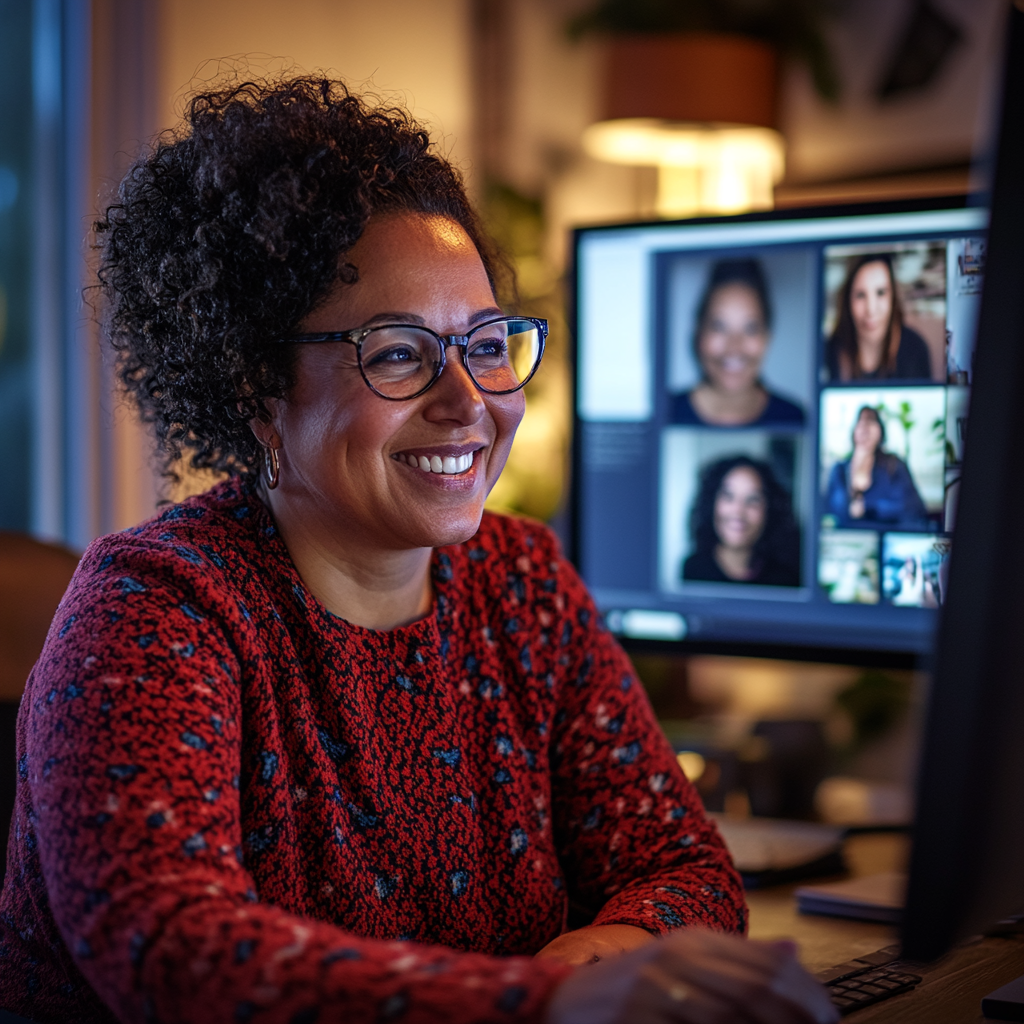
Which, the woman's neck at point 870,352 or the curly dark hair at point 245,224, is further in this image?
the woman's neck at point 870,352

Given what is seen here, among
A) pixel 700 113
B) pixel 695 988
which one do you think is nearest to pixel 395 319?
pixel 695 988

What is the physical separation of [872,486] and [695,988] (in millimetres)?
811

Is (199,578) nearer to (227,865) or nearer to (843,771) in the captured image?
(227,865)

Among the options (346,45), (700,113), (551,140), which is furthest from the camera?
(551,140)

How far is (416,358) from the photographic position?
3.44 feet

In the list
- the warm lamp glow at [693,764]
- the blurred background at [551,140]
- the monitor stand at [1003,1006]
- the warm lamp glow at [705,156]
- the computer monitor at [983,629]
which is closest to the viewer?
the computer monitor at [983,629]

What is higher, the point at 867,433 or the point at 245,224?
the point at 245,224

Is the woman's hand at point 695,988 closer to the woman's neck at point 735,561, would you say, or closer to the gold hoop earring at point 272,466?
the gold hoop earring at point 272,466

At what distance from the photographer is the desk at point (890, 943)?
85 cm

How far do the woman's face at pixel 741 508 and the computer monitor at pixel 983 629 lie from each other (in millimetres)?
791

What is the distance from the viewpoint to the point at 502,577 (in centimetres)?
124

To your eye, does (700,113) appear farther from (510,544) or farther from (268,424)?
(268,424)

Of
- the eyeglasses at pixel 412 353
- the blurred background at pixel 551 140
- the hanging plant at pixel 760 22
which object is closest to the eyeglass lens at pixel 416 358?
the eyeglasses at pixel 412 353

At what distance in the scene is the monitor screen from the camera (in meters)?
1.29
